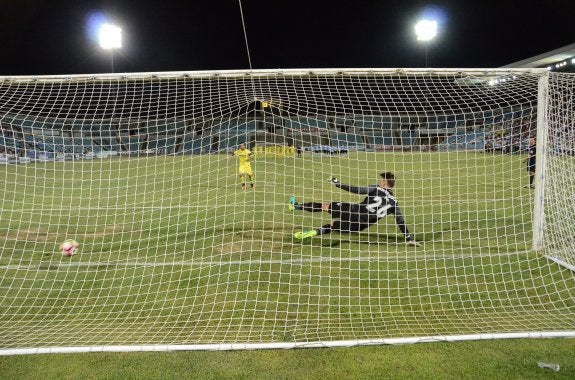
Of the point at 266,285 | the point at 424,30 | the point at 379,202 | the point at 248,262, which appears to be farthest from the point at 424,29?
the point at 266,285

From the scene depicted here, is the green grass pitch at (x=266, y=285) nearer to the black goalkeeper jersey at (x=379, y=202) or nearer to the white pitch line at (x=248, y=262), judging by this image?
the white pitch line at (x=248, y=262)

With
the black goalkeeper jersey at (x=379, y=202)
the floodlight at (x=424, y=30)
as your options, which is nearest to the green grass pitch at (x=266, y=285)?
the black goalkeeper jersey at (x=379, y=202)

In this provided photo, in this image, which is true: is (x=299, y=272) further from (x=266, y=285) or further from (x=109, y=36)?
(x=109, y=36)

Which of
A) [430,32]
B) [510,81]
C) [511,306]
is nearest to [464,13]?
[430,32]

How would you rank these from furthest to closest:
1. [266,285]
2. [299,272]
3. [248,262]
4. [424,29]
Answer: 1. [424,29]
2. [248,262]
3. [299,272]
4. [266,285]

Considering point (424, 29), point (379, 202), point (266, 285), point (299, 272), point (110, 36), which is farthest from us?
point (424, 29)

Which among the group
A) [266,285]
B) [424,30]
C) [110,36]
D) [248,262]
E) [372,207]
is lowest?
[266,285]

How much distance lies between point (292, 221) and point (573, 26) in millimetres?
36277

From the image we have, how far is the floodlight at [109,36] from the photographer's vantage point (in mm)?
24297

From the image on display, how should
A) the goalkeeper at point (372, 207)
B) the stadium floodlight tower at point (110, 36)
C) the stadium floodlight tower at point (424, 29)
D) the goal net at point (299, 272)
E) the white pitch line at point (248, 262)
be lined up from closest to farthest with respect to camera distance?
the goal net at point (299, 272)
the white pitch line at point (248, 262)
the goalkeeper at point (372, 207)
the stadium floodlight tower at point (110, 36)
the stadium floodlight tower at point (424, 29)

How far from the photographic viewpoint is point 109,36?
24.3m

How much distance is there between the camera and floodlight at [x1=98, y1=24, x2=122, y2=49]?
79.7 feet

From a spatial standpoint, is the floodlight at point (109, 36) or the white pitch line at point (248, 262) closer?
the white pitch line at point (248, 262)

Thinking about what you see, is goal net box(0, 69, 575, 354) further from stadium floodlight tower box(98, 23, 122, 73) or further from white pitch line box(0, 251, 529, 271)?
stadium floodlight tower box(98, 23, 122, 73)
